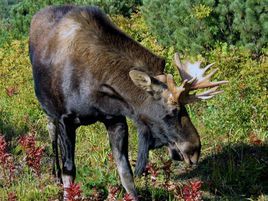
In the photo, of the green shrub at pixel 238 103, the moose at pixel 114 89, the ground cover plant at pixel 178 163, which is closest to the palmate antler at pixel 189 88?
the moose at pixel 114 89

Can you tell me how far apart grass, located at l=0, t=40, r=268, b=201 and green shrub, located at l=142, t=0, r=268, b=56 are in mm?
1847

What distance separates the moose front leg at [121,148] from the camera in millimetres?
6270

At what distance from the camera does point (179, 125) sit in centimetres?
566

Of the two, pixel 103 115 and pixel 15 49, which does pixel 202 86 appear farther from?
pixel 15 49

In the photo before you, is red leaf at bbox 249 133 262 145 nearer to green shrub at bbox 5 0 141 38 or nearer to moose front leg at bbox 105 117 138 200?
moose front leg at bbox 105 117 138 200

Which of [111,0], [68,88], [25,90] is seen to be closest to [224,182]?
[68,88]

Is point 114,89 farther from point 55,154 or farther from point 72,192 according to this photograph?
point 72,192

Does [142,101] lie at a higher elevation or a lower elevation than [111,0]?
lower

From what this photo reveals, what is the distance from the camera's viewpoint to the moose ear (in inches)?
217

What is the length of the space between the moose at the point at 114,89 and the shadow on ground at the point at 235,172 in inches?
42.3

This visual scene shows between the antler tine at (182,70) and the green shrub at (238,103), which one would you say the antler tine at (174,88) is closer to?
the antler tine at (182,70)

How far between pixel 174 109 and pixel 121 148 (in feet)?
3.32

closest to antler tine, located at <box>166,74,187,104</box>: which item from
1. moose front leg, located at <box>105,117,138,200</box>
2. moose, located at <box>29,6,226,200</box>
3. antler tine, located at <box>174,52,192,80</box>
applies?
moose, located at <box>29,6,226,200</box>

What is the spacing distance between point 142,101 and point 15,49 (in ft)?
23.0
